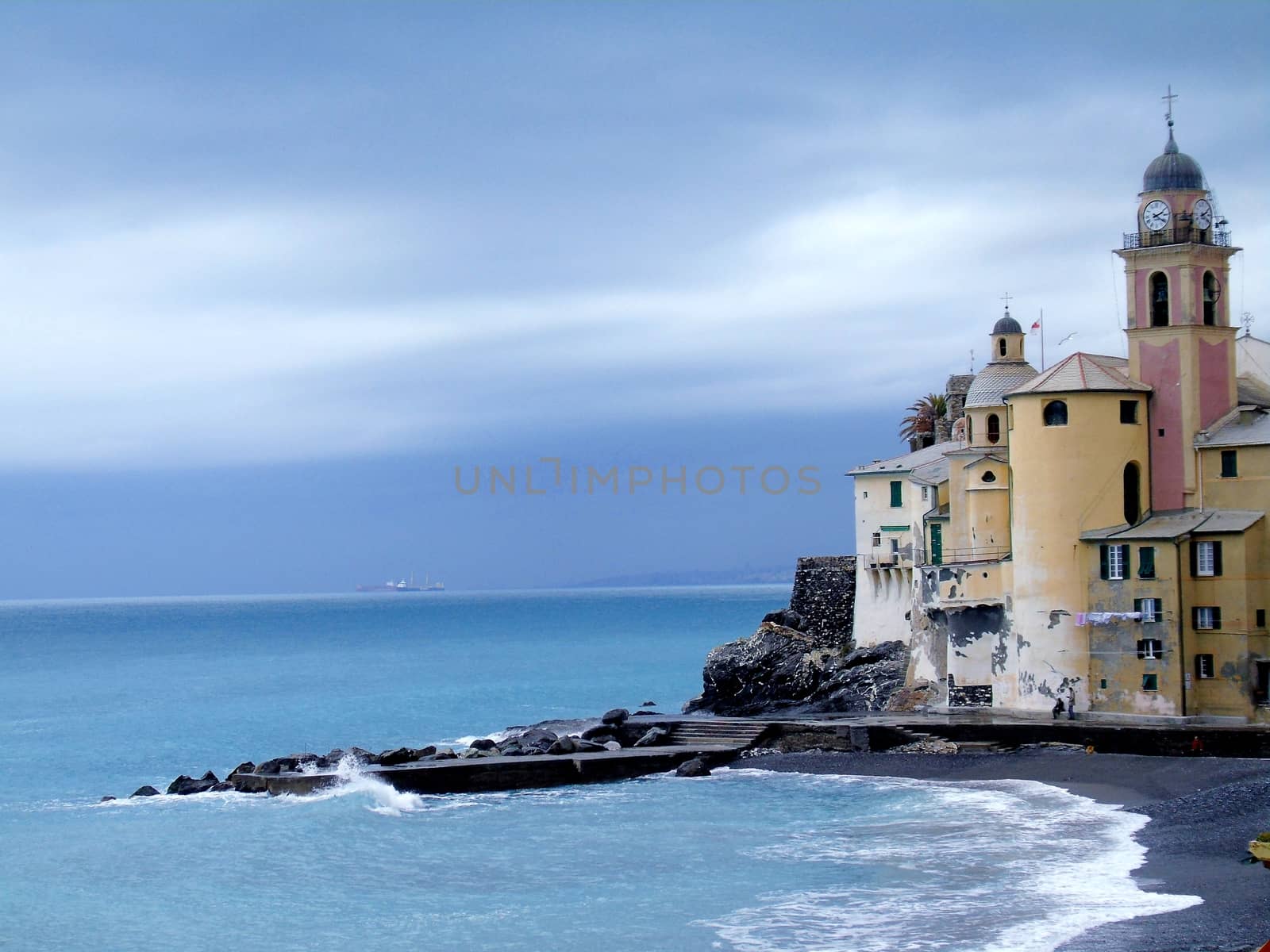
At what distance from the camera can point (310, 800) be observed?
42000 millimetres

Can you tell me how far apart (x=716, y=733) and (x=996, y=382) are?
14490 millimetres

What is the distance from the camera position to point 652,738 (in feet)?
158

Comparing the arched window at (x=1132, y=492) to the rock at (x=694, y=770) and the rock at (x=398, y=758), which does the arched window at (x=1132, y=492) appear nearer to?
the rock at (x=694, y=770)

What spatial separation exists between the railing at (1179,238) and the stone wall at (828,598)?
756 inches

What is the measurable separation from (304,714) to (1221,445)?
45.2 m

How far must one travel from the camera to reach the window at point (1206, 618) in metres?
42.5

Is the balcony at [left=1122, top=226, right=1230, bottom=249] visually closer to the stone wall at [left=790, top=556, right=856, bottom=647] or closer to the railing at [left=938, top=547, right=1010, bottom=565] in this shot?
the railing at [left=938, top=547, right=1010, bottom=565]

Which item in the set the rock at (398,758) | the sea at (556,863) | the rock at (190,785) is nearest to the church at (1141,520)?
the sea at (556,863)

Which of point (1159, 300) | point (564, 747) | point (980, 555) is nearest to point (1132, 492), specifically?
point (980, 555)

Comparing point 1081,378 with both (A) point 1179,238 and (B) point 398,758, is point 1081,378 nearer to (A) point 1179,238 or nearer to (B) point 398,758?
(A) point 1179,238

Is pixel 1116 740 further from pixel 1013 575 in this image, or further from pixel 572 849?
pixel 572 849

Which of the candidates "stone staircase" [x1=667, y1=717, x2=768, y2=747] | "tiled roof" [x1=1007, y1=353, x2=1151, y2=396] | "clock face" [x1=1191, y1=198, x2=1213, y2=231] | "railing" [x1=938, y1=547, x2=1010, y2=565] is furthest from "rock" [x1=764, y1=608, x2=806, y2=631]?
"clock face" [x1=1191, y1=198, x2=1213, y2=231]

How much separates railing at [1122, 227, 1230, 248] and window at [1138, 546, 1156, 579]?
8597 millimetres

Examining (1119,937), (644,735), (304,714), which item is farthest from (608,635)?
(1119,937)
